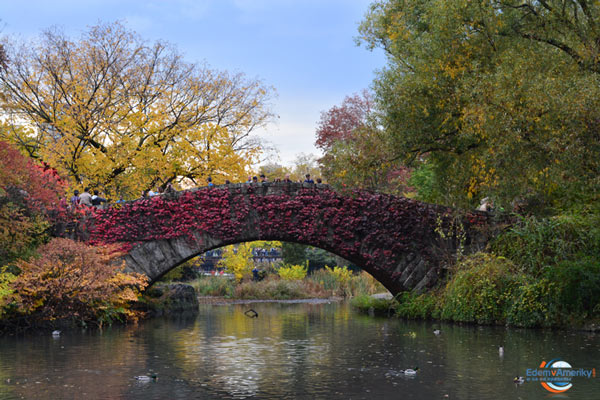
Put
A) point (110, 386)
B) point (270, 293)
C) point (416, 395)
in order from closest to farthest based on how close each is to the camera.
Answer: point (416, 395) < point (110, 386) < point (270, 293)

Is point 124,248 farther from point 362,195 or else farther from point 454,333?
point 454,333

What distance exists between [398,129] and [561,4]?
4.77 metres

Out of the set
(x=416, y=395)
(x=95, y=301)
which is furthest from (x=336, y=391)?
(x=95, y=301)

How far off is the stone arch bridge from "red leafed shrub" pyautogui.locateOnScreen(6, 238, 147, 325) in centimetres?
155

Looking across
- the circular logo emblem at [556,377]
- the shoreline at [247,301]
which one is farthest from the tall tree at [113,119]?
the circular logo emblem at [556,377]

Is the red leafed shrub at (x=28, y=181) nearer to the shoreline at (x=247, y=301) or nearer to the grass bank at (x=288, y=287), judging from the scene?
the shoreline at (x=247, y=301)

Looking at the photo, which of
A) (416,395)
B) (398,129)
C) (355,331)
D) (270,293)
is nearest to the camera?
(416,395)

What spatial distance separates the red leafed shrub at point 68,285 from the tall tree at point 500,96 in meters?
7.80

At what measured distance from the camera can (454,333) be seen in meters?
14.7

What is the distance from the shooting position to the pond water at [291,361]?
8531 mm

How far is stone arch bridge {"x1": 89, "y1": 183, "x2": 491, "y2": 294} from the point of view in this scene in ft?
62.0

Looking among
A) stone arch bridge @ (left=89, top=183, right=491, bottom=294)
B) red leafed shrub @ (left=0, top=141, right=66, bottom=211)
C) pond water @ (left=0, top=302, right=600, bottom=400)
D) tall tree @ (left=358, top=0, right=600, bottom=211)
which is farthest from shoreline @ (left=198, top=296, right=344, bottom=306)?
red leafed shrub @ (left=0, top=141, right=66, bottom=211)

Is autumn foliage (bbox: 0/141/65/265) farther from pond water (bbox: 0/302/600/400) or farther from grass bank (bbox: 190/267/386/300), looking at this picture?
grass bank (bbox: 190/267/386/300)

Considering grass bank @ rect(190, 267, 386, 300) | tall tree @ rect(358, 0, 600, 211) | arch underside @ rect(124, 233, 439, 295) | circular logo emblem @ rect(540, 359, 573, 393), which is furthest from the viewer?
grass bank @ rect(190, 267, 386, 300)
